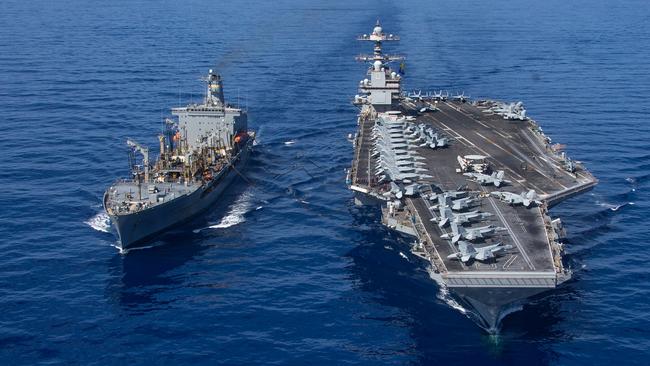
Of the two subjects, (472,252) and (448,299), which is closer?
(472,252)

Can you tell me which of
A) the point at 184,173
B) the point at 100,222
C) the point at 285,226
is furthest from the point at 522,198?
the point at 100,222

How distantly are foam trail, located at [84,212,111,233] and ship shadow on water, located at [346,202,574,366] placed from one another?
61.0ft

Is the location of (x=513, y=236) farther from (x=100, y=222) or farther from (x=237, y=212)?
(x=100, y=222)

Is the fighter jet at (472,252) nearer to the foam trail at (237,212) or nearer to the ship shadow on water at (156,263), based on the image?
the ship shadow on water at (156,263)

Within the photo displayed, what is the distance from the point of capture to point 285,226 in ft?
184

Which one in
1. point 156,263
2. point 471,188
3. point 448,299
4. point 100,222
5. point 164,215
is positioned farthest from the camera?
point 100,222

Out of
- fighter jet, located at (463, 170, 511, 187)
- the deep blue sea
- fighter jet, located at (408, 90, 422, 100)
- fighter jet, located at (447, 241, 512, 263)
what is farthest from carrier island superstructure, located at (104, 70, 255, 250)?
fighter jet, located at (447, 241, 512, 263)

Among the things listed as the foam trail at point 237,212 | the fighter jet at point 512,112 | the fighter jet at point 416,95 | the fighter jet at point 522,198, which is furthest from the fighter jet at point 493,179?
the fighter jet at point 416,95

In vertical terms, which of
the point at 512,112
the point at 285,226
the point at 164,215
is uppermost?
the point at 512,112

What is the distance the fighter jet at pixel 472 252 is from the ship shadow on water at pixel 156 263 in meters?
17.4

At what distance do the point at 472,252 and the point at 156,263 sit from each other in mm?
21708

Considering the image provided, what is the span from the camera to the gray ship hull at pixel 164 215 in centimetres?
5188

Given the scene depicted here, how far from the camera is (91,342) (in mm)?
39750

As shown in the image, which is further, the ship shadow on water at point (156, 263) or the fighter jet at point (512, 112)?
the fighter jet at point (512, 112)
